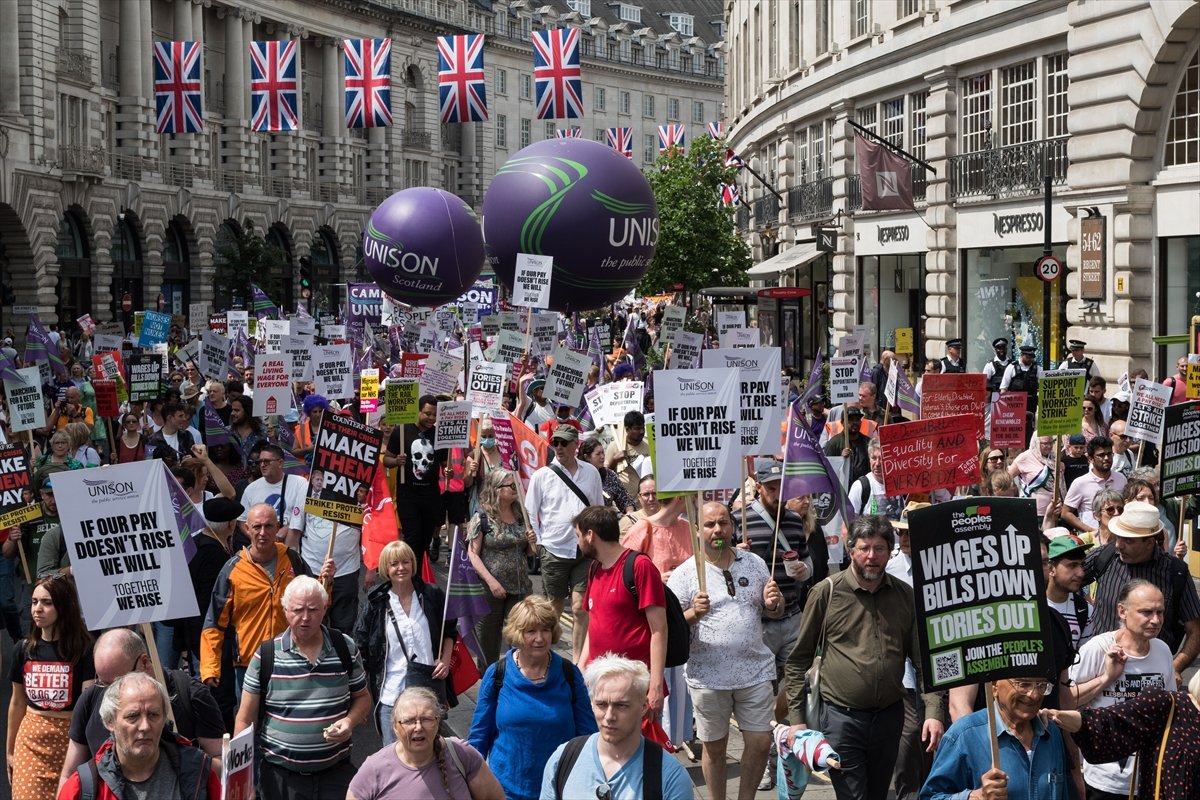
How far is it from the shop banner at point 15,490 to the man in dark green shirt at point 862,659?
5860 mm

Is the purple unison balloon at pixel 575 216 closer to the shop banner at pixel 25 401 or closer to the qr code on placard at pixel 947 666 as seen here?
the shop banner at pixel 25 401

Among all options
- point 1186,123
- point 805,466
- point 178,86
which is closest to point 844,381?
point 805,466

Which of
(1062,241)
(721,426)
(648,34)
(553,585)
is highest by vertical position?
(648,34)

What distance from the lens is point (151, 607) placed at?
768cm

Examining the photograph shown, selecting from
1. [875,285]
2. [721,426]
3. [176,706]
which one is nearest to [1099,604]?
[721,426]

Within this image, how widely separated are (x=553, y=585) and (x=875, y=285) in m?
27.4

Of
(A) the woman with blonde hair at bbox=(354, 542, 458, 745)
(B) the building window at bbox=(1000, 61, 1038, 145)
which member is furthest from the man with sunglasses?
(B) the building window at bbox=(1000, 61, 1038, 145)

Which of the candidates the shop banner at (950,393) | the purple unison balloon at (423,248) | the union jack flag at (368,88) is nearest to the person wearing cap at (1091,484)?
the shop banner at (950,393)

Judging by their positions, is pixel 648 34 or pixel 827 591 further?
pixel 648 34

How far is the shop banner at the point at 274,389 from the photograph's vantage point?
1858 cm

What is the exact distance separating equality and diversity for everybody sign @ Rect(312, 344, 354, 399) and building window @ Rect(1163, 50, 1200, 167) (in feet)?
44.6

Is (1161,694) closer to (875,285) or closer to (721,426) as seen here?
(721,426)

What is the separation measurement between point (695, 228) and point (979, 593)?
4409 centimetres

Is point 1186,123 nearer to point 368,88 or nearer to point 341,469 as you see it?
point 341,469
